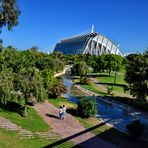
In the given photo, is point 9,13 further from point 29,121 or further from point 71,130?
point 71,130

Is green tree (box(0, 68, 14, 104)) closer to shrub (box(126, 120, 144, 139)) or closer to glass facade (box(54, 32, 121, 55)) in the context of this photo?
shrub (box(126, 120, 144, 139))

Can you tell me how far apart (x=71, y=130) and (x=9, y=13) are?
36.0 feet

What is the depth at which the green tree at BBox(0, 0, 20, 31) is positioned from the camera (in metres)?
28.3

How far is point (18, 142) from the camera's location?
70.6ft

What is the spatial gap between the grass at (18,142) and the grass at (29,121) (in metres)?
2.13

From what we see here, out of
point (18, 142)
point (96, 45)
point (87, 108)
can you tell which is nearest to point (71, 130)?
point (87, 108)

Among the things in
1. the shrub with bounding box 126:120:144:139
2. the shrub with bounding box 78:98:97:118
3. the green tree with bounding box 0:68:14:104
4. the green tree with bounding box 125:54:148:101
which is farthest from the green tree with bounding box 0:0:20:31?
the green tree with bounding box 125:54:148:101

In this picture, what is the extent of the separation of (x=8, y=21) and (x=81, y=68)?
47557 mm

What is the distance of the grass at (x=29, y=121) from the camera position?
83.7ft

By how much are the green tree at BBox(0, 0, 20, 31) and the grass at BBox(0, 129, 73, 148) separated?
10290 millimetres

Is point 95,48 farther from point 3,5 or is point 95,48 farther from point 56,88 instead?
point 3,5

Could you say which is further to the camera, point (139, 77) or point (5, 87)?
point (139, 77)

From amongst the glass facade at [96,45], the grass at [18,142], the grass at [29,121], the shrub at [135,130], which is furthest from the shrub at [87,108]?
the glass facade at [96,45]

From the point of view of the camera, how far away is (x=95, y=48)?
7259 inches
